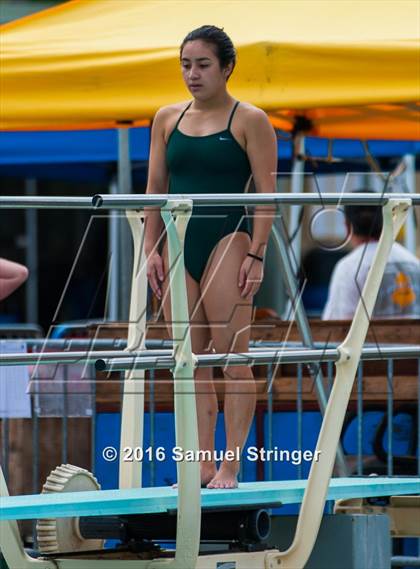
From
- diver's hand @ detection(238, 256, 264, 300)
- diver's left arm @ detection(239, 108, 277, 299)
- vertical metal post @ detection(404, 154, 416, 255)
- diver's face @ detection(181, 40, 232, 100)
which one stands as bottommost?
diver's hand @ detection(238, 256, 264, 300)

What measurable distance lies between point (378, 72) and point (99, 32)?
150 centimetres

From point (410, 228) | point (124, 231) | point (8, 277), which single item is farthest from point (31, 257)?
point (8, 277)

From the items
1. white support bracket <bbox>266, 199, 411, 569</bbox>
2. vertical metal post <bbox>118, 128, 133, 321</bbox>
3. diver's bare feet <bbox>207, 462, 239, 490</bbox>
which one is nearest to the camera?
white support bracket <bbox>266, 199, 411, 569</bbox>

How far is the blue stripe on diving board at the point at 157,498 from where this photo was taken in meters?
3.91

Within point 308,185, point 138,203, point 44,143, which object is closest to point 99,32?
point 138,203

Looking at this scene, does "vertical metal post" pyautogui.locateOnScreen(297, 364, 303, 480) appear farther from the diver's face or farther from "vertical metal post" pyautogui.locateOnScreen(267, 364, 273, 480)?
the diver's face

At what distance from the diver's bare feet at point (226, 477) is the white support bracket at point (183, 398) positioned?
24.1 inches

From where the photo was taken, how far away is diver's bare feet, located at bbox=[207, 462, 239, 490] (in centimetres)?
470

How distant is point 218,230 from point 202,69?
1.77 feet

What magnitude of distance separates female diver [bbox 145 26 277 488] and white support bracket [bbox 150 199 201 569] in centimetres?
70

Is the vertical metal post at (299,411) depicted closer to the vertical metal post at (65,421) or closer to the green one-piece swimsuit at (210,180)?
the vertical metal post at (65,421)

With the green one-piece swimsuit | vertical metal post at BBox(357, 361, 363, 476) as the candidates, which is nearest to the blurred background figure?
vertical metal post at BBox(357, 361, 363, 476)

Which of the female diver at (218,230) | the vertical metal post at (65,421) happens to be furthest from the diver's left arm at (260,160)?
the vertical metal post at (65,421)

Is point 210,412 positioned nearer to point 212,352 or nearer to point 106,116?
point 212,352
